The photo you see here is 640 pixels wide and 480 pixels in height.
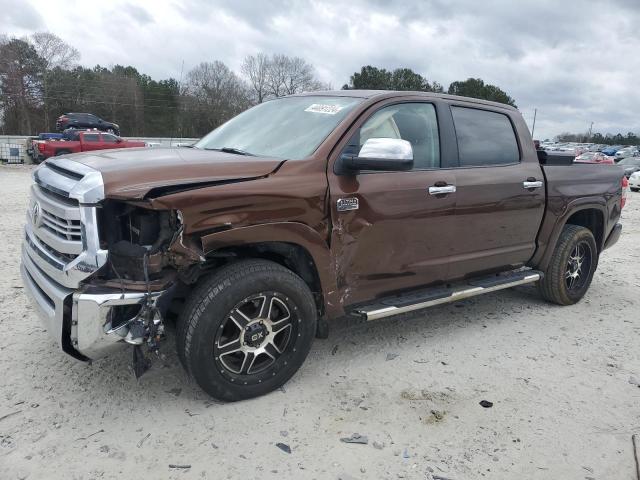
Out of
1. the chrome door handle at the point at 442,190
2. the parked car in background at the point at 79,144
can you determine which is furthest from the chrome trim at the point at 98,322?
the parked car in background at the point at 79,144

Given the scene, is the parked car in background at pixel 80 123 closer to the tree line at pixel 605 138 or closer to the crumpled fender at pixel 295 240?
the crumpled fender at pixel 295 240

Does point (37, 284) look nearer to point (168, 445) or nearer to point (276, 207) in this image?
point (168, 445)

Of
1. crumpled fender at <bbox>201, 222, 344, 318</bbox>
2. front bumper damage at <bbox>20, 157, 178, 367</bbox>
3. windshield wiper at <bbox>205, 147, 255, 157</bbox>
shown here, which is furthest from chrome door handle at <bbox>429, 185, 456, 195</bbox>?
front bumper damage at <bbox>20, 157, 178, 367</bbox>

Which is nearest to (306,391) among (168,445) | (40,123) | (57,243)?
(168,445)

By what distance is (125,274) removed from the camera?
9.05ft

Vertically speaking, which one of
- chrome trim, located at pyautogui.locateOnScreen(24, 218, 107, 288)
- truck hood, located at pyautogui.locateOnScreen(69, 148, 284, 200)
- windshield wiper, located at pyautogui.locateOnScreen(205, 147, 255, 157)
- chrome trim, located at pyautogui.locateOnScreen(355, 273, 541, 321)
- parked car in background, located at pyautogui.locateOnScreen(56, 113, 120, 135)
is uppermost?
parked car in background, located at pyautogui.locateOnScreen(56, 113, 120, 135)

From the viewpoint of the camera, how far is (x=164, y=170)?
278 cm

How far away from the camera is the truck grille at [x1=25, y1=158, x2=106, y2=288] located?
2.62 meters

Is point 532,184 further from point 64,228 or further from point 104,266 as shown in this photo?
point 64,228

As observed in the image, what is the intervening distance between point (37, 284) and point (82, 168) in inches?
30.5

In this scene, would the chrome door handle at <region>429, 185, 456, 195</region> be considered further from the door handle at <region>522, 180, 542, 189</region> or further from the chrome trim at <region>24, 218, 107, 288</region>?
the chrome trim at <region>24, 218, 107, 288</region>

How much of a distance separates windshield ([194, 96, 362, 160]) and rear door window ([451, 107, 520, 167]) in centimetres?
100

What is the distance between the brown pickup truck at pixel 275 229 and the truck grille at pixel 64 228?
0.01 meters

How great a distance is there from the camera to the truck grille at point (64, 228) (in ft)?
8.61
